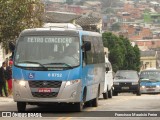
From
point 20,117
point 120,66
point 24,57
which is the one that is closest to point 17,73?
point 24,57

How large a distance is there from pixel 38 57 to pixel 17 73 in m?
0.83

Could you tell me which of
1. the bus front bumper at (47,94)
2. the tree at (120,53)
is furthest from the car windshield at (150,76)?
the tree at (120,53)

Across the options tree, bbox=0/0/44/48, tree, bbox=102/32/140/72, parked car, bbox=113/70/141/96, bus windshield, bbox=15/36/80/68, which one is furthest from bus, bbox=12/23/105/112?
tree, bbox=102/32/140/72

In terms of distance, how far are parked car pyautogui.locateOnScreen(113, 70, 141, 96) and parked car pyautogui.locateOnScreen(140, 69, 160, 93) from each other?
3.19 m

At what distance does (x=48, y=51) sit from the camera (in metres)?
22.0

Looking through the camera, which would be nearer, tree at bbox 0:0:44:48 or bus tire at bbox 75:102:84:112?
bus tire at bbox 75:102:84:112

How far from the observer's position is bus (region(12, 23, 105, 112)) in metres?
21.3

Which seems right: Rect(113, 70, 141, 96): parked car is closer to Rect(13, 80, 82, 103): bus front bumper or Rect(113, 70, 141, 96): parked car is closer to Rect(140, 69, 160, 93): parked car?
Rect(140, 69, 160, 93): parked car

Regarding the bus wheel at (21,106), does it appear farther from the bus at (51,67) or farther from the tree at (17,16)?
the tree at (17,16)

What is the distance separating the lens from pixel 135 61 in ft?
430

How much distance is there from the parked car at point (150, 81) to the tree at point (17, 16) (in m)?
12.9

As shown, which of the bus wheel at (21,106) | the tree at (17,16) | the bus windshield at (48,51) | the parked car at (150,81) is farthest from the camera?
the parked car at (150,81)

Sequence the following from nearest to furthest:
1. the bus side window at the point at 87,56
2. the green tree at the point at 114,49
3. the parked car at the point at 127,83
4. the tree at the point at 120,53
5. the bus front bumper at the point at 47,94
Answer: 1. the bus front bumper at the point at 47,94
2. the bus side window at the point at 87,56
3. the parked car at the point at 127,83
4. the green tree at the point at 114,49
5. the tree at the point at 120,53

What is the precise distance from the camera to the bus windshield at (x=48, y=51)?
21734mm
